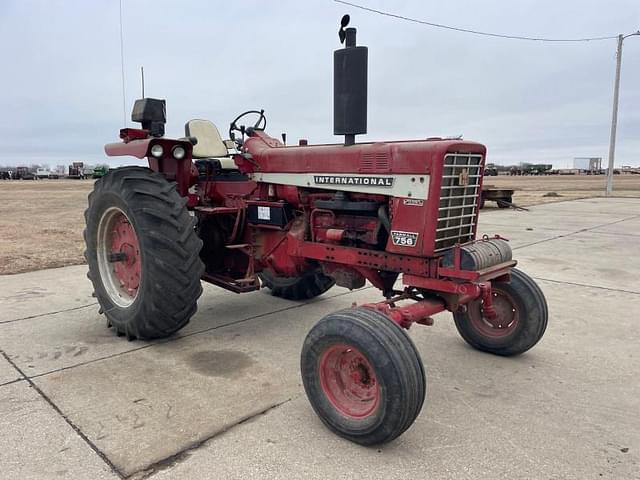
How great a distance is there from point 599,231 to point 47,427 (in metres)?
11.0

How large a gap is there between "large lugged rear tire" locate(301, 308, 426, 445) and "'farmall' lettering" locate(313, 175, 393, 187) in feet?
2.90

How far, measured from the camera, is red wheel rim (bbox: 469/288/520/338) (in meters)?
3.73

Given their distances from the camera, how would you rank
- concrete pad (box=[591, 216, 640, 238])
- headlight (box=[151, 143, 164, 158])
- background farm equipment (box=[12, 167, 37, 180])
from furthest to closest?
background farm equipment (box=[12, 167, 37, 180]) < concrete pad (box=[591, 216, 640, 238]) < headlight (box=[151, 143, 164, 158])

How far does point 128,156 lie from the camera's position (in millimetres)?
4168

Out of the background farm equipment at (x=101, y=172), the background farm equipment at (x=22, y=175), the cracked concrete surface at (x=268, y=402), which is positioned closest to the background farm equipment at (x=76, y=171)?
the background farm equipment at (x=22, y=175)

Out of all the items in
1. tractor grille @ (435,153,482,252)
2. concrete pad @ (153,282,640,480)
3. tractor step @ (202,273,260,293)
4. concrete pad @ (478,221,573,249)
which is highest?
tractor grille @ (435,153,482,252)

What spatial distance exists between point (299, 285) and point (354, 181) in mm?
1986

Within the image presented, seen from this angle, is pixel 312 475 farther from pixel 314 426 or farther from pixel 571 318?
pixel 571 318

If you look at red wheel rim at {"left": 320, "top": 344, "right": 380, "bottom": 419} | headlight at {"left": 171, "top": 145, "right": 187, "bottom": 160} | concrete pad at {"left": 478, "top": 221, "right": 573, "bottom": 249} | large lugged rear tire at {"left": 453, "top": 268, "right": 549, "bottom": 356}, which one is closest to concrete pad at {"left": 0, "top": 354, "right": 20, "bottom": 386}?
headlight at {"left": 171, "top": 145, "right": 187, "bottom": 160}

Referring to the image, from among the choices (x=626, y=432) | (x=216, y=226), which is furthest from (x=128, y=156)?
(x=626, y=432)

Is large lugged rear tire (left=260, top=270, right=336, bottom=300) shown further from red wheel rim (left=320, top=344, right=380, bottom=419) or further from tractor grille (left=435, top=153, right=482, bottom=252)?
red wheel rim (left=320, top=344, right=380, bottom=419)

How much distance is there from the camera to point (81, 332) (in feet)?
13.7

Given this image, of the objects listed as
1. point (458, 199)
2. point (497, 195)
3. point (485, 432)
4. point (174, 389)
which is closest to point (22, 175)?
point (497, 195)

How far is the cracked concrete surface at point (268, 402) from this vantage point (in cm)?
238
